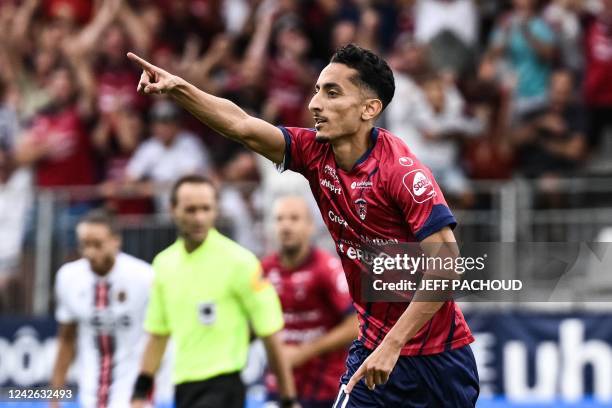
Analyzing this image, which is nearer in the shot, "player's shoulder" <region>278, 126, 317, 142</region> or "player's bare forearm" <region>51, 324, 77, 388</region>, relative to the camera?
"player's shoulder" <region>278, 126, 317, 142</region>

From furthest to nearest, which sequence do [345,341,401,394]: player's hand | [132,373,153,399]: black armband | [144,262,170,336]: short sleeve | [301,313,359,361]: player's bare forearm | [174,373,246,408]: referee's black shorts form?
[301,313,359,361]: player's bare forearm → [144,262,170,336]: short sleeve → [132,373,153,399]: black armband → [174,373,246,408]: referee's black shorts → [345,341,401,394]: player's hand

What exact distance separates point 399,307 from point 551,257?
6.83 metres

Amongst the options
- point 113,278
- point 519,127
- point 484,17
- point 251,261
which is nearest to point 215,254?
point 251,261

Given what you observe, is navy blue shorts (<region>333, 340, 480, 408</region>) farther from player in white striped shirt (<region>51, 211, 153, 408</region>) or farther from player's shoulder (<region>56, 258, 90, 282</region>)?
player's shoulder (<region>56, 258, 90, 282</region>)

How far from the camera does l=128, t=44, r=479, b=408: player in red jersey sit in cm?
610

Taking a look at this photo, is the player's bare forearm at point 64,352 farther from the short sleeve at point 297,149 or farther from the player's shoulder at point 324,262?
the short sleeve at point 297,149

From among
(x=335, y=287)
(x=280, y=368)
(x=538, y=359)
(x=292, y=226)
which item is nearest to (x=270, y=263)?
(x=292, y=226)

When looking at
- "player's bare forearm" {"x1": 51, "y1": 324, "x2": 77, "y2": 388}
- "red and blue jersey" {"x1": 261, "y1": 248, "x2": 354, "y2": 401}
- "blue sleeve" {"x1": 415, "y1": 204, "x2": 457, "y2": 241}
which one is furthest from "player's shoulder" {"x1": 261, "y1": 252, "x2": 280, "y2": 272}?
"blue sleeve" {"x1": 415, "y1": 204, "x2": 457, "y2": 241}

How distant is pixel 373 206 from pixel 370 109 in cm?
52

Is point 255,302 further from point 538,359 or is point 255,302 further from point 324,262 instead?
point 538,359

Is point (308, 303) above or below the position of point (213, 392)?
above

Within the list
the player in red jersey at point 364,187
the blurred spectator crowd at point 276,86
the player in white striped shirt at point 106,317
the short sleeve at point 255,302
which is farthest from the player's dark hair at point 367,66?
the blurred spectator crowd at point 276,86

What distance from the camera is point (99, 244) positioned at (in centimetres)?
940

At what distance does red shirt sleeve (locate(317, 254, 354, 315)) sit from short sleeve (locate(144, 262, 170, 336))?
141 cm
